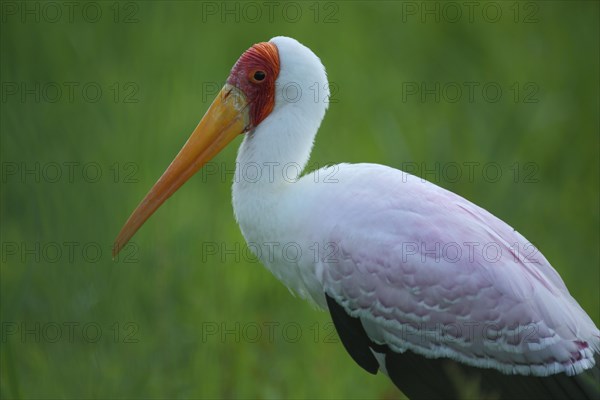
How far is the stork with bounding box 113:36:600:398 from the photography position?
381 centimetres

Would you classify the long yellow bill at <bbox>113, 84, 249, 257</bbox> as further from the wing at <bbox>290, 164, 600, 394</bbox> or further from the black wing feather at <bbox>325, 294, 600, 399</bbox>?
the black wing feather at <bbox>325, 294, 600, 399</bbox>

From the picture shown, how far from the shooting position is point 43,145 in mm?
5578

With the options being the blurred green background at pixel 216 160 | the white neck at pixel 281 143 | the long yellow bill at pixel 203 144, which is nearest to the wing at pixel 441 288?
the white neck at pixel 281 143

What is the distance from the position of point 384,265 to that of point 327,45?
5.28 m

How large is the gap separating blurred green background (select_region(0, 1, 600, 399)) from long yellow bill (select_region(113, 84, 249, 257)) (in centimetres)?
51

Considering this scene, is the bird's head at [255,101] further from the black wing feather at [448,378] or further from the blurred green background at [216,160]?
the black wing feather at [448,378]

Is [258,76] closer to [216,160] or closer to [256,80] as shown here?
[256,80]

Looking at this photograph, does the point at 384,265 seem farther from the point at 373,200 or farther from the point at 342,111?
the point at 342,111

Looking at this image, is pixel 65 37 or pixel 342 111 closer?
pixel 65 37

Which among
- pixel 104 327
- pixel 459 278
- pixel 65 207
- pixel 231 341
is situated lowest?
pixel 231 341

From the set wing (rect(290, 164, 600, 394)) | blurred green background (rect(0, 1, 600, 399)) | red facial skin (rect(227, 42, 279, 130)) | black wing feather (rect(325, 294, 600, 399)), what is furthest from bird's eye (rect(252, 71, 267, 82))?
blurred green background (rect(0, 1, 600, 399))

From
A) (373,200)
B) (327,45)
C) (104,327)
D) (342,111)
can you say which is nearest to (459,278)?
(373,200)

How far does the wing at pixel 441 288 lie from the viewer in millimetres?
3805

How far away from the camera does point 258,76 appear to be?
4.16 metres
